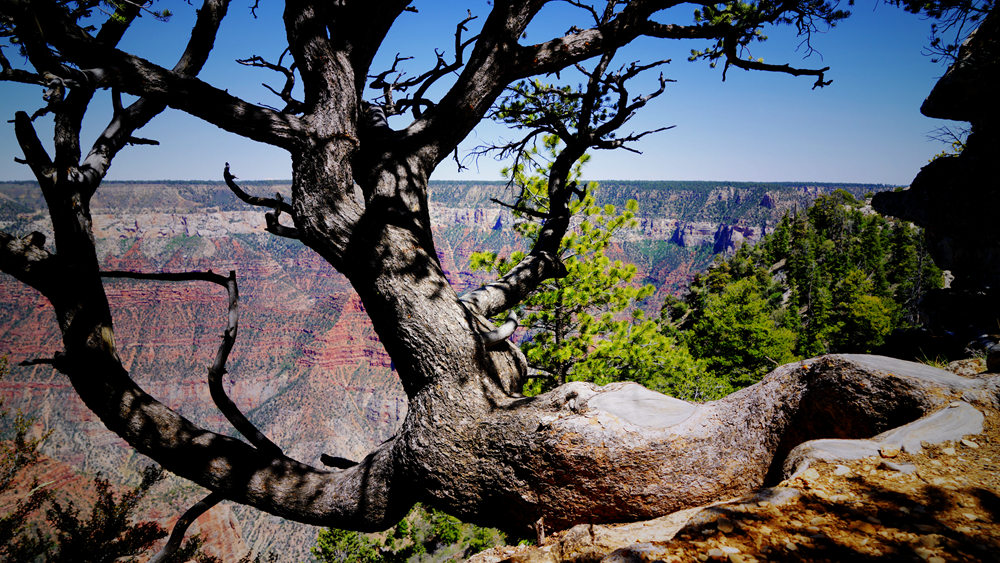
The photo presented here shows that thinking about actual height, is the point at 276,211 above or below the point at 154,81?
below

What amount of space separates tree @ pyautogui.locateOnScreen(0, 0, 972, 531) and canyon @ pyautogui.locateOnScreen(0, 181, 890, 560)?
52.5 m

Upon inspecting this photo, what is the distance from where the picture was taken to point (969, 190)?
1258 centimetres

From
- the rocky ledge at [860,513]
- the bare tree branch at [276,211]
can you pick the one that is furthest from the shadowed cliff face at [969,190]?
the bare tree branch at [276,211]

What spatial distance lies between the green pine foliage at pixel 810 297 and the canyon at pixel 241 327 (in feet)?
98.1

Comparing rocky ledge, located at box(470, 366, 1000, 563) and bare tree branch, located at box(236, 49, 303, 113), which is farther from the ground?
bare tree branch, located at box(236, 49, 303, 113)

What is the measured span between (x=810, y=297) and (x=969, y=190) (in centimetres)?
3721

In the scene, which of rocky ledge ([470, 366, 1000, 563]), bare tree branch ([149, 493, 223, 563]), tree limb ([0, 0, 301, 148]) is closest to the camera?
rocky ledge ([470, 366, 1000, 563])

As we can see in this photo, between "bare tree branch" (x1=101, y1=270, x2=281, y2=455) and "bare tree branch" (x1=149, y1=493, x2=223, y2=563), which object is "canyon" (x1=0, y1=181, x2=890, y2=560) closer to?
"bare tree branch" (x1=149, y1=493, x2=223, y2=563)

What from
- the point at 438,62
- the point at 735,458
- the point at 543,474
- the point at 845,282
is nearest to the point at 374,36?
the point at 438,62

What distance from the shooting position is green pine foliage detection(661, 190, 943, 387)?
87.0 feet

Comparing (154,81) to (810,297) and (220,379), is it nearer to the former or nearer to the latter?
(220,379)

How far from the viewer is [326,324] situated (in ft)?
468

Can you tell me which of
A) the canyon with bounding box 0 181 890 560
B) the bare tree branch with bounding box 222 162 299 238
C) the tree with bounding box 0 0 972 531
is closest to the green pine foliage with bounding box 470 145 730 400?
the tree with bounding box 0 0 972 531

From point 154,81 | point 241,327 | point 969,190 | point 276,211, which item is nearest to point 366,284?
point 276,211
